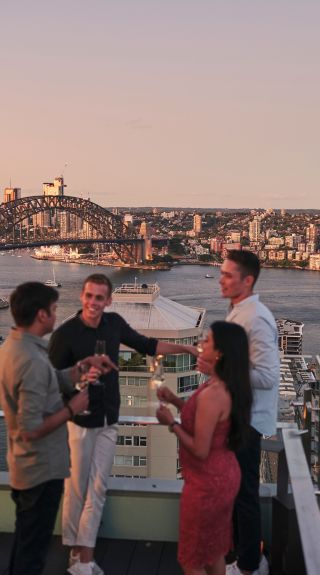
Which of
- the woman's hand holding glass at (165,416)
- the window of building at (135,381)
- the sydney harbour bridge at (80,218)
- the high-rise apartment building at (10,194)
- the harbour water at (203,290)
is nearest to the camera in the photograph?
the woman's hand holding glass at (165,416)

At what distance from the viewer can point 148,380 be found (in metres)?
5.81

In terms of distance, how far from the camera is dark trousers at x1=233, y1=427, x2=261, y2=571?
1.72 metres

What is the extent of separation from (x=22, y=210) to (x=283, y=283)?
64.0 feet

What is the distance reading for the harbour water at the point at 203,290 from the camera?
27.5 metres

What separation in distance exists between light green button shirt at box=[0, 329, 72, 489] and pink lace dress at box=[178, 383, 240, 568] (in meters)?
0.26

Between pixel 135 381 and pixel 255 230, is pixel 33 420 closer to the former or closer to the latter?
pixel 135 381

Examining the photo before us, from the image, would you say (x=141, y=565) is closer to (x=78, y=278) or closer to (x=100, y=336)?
(x=100, y=336)

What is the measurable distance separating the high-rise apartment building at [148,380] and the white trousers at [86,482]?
16cm

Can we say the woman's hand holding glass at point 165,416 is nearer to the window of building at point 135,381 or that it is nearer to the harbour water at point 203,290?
the window of building at point 135,381

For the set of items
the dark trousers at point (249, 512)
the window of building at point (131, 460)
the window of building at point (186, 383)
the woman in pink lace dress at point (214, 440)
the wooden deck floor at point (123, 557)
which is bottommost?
the window of building at point (131, 460)

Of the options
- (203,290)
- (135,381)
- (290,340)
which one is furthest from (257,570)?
(203,290)

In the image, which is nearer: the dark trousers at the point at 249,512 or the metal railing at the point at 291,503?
the metal railing at the point at 291,503

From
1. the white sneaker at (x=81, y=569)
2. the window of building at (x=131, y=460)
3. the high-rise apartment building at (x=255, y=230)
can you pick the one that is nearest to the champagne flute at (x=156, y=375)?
the white sneaker at (x=81, y=569)

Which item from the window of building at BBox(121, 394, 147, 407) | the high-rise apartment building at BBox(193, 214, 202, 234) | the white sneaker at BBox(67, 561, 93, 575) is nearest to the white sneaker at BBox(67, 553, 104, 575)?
the white sneaker at BBox(67, 561, 93, 575)
